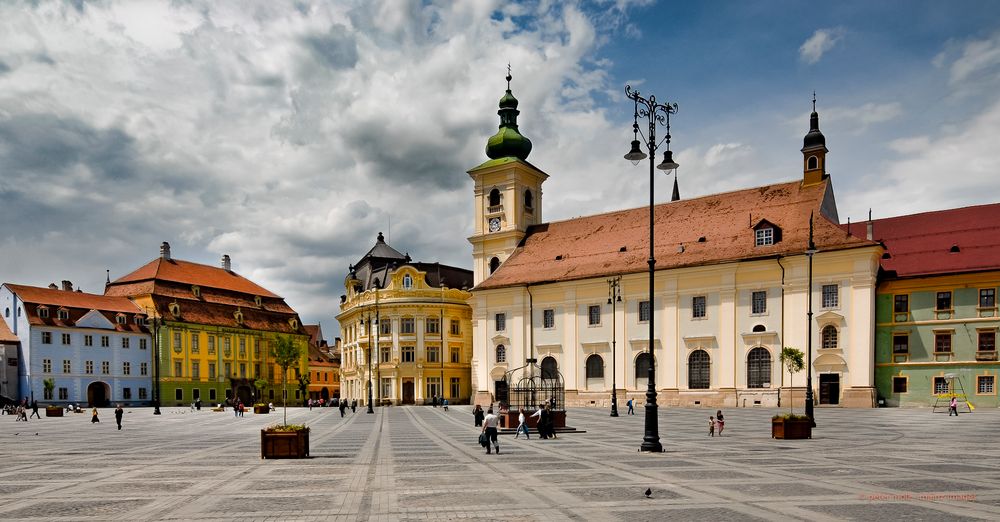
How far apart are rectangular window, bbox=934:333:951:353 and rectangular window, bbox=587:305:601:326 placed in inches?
960

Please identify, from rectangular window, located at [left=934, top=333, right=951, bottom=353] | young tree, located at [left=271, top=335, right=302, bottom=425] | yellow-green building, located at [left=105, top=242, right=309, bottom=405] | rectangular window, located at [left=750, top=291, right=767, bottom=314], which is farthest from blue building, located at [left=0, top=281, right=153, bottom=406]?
rectangular window, located at [left=934, top=333, right=951, bottom=353]

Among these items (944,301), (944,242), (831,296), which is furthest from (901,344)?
(944,242)

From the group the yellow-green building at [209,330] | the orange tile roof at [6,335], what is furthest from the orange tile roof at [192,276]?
the orange tile roof at [6,335]

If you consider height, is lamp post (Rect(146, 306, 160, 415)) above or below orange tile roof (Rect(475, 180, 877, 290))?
below

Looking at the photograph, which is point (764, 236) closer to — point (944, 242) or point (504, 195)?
point (944, 242)

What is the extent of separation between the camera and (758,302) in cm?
5397

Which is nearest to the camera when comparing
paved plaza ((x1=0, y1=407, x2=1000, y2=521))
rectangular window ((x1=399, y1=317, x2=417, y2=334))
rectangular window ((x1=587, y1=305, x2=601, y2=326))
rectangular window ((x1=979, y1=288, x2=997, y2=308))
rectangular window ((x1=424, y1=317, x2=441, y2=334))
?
paved plaza ((x1=0, y1=407, x2=1000, y2=521))

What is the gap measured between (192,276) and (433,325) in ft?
109

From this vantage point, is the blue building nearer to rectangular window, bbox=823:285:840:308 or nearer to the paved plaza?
the paved plaza

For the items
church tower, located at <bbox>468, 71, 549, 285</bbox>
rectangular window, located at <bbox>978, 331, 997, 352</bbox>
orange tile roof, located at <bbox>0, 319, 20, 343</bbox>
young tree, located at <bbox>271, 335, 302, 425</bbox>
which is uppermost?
church tower, located at <bbox>468, 71, 549, 285</bbox>

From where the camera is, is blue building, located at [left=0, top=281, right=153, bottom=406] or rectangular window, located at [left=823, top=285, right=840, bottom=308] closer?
rectangular window, located at [left=823, top=285, right=840, bottom=308]

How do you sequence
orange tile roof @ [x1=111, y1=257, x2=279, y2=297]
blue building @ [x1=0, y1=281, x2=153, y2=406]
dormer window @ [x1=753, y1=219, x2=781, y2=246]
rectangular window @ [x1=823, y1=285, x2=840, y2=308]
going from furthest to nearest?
orange tile roof @ [x1=111, y1=257, x2=279, y2=297] < blue building @ [x1=0, y1=281, x2=153, y2=406] < dormer window @ [x1=753, y1=219, x2=781, y2=246] < rectangular window @ [x1=823, y1=285, x2=840, y2=308]

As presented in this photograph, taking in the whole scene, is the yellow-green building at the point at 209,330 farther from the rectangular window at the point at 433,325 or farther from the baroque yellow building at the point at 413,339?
the rectangular window at the point at 433,325

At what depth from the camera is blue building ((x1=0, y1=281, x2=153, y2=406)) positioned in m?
71.9
